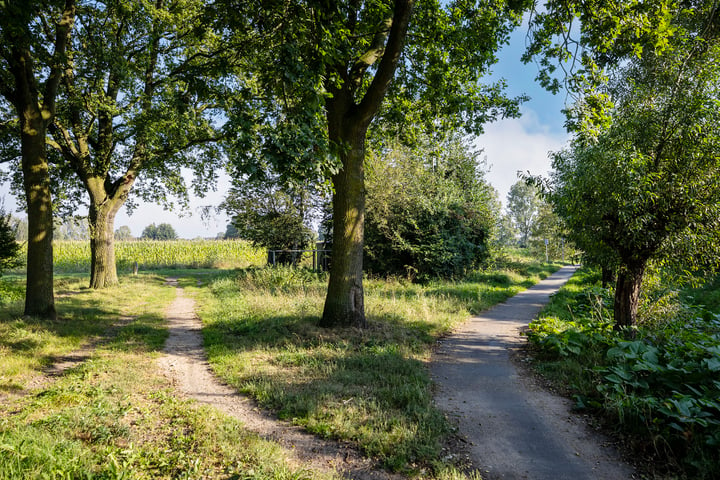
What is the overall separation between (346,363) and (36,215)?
8.42 m

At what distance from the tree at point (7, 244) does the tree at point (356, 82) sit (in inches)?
460

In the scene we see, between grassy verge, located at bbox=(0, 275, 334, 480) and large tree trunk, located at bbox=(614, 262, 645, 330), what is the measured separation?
7.05 m

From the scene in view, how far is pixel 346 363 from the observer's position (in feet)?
20.6

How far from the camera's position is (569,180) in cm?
772

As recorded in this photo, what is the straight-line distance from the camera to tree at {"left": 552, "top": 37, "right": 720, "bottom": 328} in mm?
6352

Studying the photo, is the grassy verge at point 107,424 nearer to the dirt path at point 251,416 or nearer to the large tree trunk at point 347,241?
the dirt path at point 251,416

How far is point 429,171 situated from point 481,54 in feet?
33.5

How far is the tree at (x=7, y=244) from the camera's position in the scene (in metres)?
12.9

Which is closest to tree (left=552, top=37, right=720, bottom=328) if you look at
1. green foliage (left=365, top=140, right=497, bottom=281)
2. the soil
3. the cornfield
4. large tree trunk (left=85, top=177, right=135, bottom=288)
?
the soil

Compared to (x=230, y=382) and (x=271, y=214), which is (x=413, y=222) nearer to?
(x=271, y=214)

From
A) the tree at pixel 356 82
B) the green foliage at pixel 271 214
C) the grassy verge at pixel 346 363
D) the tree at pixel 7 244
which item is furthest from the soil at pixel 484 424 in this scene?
the green foliage at pixel 271 214

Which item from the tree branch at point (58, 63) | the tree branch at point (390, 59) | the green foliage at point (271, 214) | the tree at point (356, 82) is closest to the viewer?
the tree at point (356, 82)

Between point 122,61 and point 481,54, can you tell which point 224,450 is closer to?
point 481,54

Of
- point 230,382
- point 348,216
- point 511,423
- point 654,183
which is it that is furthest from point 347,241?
point 654,183
